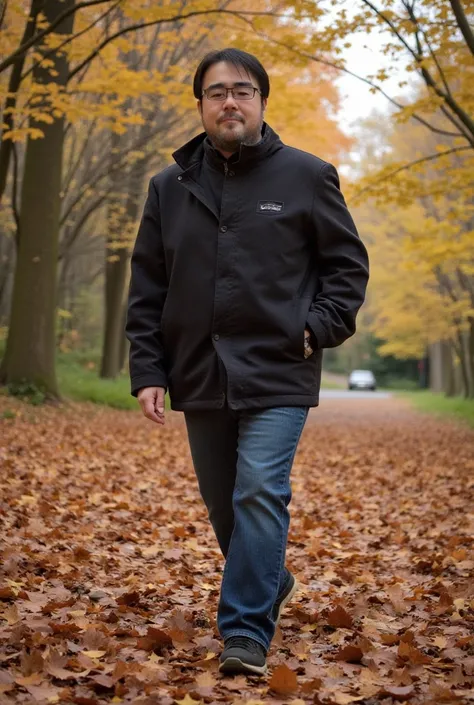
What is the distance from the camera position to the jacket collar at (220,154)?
3.56 metres

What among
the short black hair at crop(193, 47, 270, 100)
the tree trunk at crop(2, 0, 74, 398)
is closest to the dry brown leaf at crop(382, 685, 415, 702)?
the short black hair at crop(193, 47, 270, 100)

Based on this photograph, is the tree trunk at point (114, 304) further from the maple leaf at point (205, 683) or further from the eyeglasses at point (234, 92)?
the maple leaf at point (205, 683)

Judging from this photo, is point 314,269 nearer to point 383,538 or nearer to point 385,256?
point 383,538

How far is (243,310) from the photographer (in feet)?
11.3

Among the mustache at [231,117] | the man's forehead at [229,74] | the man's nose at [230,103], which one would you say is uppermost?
the man's forehead at [229,74]

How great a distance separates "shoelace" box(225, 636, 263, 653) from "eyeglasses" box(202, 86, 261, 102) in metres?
2.13

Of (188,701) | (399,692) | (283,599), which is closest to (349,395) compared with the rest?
(283,599)

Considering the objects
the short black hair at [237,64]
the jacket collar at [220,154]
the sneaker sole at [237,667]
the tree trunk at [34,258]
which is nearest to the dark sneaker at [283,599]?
the sneaker sole at [237,667]

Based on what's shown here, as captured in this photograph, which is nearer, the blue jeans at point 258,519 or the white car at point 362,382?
the blue jeans at point 258,519

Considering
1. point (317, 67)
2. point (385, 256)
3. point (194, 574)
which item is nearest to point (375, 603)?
point (194, 574)

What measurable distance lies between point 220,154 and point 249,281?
1.94ft

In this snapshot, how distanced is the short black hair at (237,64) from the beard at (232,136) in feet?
0.68

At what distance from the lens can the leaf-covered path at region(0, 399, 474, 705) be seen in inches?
125

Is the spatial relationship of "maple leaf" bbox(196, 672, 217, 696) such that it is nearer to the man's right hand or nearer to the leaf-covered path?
the leaf-covered path
